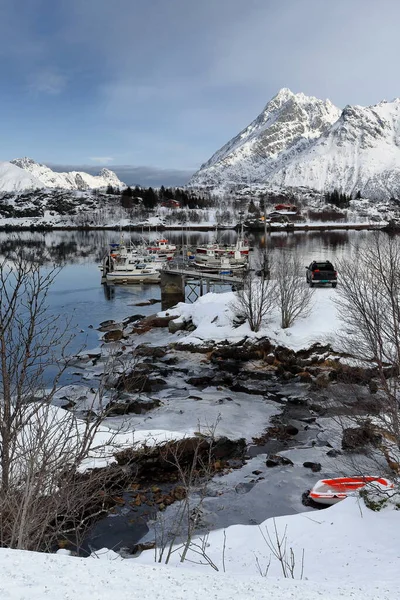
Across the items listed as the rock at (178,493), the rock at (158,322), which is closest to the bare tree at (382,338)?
the rock at (178,493)

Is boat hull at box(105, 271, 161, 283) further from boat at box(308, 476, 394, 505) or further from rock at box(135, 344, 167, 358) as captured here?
boat at box(308, 476, 394, 505)

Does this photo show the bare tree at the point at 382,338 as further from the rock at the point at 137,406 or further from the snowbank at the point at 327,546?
the rock at the point at 137,406

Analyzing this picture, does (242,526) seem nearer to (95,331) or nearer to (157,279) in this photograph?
(95,331)

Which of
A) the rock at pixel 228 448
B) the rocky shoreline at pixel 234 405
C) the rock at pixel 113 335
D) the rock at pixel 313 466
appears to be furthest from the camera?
the rock at pixel 113 335

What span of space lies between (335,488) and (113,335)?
25013 mm

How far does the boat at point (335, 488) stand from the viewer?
14141mm

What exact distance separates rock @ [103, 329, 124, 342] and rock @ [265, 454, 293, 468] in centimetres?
2074

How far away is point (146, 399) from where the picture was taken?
75.7 ft

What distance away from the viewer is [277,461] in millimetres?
17031

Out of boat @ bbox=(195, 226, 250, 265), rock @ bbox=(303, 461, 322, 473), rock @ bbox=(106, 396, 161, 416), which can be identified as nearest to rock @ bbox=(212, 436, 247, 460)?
rock @ bbox=(303, 461, 322, 473)

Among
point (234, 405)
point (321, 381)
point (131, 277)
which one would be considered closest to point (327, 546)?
point (234, 405)

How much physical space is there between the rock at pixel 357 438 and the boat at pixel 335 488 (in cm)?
136

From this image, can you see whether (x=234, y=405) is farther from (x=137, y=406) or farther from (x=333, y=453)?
(x=333, y=453)

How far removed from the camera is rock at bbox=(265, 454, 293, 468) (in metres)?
16.9
